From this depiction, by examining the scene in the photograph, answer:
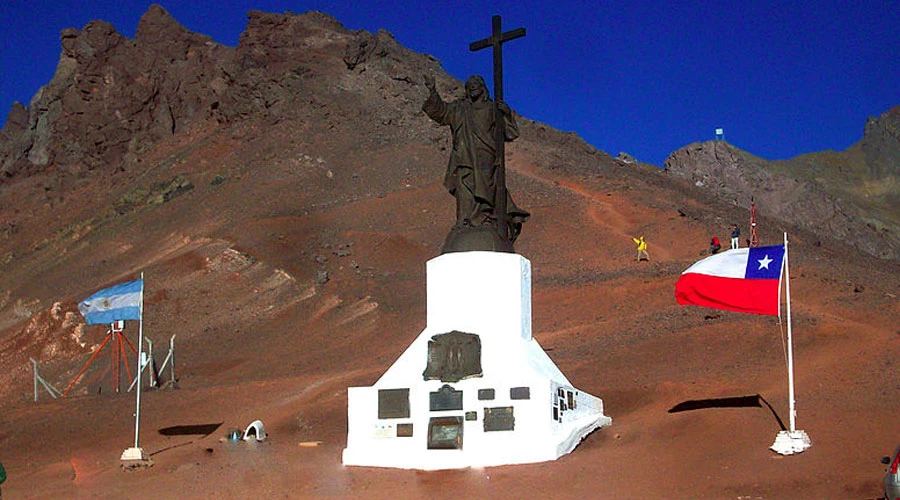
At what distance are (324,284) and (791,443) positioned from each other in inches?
1164

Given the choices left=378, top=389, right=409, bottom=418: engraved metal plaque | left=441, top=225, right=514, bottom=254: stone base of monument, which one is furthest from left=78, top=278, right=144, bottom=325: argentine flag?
left=441, top=225, right=514, bottom=254: stone base of monument

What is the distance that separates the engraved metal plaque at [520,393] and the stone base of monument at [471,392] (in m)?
0.01

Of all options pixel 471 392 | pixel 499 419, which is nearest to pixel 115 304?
pixel 471 392

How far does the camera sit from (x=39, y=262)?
59.8 m

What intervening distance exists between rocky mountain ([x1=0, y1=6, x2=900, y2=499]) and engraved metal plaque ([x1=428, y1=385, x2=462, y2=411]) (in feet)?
3.29

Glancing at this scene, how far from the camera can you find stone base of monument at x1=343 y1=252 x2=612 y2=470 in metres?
14.6

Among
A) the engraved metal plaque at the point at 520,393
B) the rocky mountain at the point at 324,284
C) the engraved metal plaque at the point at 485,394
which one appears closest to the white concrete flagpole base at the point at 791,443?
the rocky mountain at the point at 324,284

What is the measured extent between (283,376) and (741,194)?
61666 millimetres

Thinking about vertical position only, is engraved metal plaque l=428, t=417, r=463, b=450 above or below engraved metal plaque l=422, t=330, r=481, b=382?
below

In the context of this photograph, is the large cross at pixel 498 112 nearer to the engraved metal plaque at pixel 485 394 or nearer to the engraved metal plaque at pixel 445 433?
the engraved metal plaque at pixel 485 394

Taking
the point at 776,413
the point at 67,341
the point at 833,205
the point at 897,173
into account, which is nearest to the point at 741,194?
the point at 833,205

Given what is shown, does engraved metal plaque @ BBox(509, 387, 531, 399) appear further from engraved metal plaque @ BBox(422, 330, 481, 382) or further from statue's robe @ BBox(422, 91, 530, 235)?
statue's robe @ BBox(422, 91, 530, 235)

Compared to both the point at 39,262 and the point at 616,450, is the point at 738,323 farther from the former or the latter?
the point at 39,262

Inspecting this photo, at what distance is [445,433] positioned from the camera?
1476 centimetres
